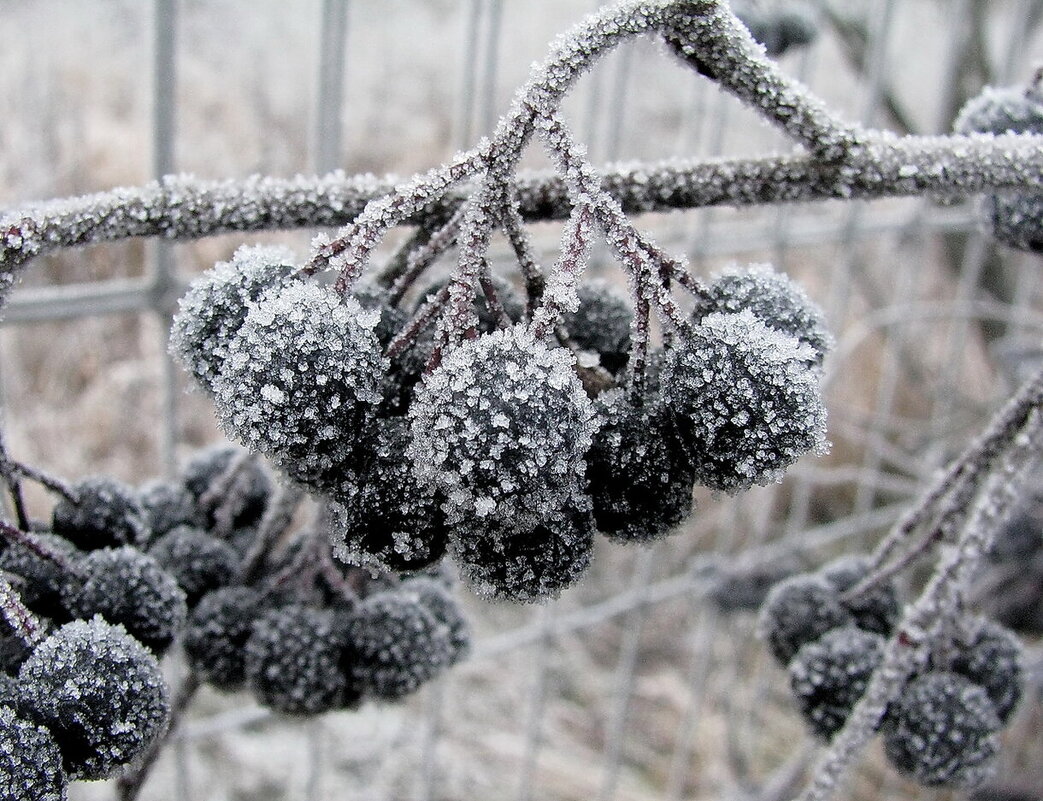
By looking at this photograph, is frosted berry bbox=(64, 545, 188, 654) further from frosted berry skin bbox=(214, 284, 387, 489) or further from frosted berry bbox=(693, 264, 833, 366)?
frosted berry bbox=(693, 264, 833, 366)

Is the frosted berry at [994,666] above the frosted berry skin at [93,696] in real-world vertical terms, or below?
below

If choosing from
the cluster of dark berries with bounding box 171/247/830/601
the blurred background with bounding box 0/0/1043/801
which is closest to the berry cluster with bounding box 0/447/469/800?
the cluster of dark berries with bounding box 171/247/830/601

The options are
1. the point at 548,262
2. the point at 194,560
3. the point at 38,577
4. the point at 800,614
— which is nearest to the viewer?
the point at 38,577

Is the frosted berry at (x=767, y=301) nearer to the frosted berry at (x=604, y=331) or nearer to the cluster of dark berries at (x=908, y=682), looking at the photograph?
the frosted berry at (x=604, y=331)

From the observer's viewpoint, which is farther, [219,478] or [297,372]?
[219,478]

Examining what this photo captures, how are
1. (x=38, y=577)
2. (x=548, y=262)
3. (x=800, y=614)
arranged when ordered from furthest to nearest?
(x=548, y=262) → (x=800, y=614) → (x=38, y=577)

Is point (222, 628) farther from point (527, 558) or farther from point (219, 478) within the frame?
point (527, 558)

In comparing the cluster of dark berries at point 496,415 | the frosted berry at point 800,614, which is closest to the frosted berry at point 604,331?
the cluster of dark berries at point 496,415

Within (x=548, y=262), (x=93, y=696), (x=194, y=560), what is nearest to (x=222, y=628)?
(x=194, y=560)
